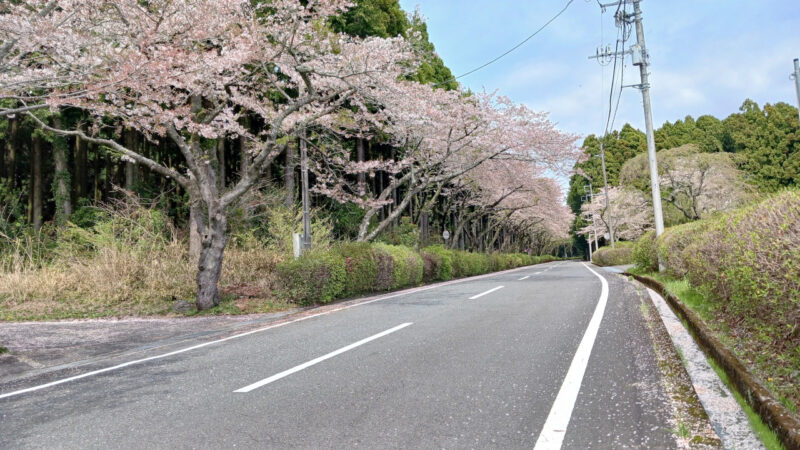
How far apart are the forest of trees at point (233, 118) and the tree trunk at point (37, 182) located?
0.08 meters

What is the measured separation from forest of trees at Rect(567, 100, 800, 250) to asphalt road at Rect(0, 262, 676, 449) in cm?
728

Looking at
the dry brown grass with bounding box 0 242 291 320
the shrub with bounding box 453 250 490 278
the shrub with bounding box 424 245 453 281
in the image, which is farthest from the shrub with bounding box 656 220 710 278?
the shrub with bounding box 453 250 490 278

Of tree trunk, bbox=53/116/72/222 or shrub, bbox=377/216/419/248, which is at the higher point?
tree trunk, bbox=53/116/72/222

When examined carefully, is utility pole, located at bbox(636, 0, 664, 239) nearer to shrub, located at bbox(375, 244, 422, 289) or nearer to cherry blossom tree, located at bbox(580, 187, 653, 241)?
shrub, located at bbox(375, 244, 422, 289)

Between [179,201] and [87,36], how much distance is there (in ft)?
42.0

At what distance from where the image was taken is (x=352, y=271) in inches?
533

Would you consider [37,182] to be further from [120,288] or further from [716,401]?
[716,401]

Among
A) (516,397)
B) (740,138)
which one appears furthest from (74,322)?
(740,138)

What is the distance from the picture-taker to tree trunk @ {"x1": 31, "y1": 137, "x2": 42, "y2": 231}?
69.1 ft

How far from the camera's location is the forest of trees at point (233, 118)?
8.34 metres

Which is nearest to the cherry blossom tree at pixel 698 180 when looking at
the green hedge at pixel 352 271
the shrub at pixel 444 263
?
the shrub at pixel 444 263

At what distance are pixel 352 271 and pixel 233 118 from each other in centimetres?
578

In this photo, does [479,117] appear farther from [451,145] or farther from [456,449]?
[456,449]

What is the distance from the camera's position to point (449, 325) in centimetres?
762
